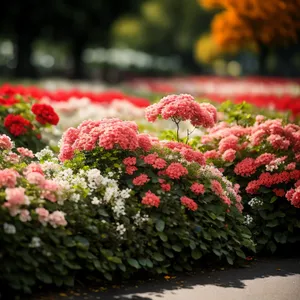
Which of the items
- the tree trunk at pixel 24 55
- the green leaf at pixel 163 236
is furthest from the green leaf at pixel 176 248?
the tree trunk at pixel 24 55

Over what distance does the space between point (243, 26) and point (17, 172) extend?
2102cm

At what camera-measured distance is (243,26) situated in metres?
26.5

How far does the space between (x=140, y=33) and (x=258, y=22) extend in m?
44.7

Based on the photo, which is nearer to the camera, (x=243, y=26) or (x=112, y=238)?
(x=112, y=238)

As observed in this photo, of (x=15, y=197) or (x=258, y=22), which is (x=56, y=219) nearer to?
(x=15, y=197)

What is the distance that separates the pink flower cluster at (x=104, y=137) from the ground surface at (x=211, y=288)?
1.30 m

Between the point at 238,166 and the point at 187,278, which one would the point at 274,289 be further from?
the point at 238,166

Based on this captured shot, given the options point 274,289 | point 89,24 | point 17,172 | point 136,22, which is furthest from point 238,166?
point 136,22

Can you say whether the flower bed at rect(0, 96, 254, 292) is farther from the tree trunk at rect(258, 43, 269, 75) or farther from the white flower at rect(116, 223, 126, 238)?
the tree trunk at rect(258, 43, 269, 75)

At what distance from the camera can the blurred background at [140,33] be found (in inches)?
974

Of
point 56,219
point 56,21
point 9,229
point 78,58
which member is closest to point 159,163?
point 56,219

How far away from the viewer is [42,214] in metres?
6.03

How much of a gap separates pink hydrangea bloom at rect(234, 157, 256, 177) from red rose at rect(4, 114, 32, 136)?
9.81ft

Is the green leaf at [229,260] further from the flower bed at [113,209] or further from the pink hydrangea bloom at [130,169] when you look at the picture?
the pink hydrangea bloom at [130,169]
